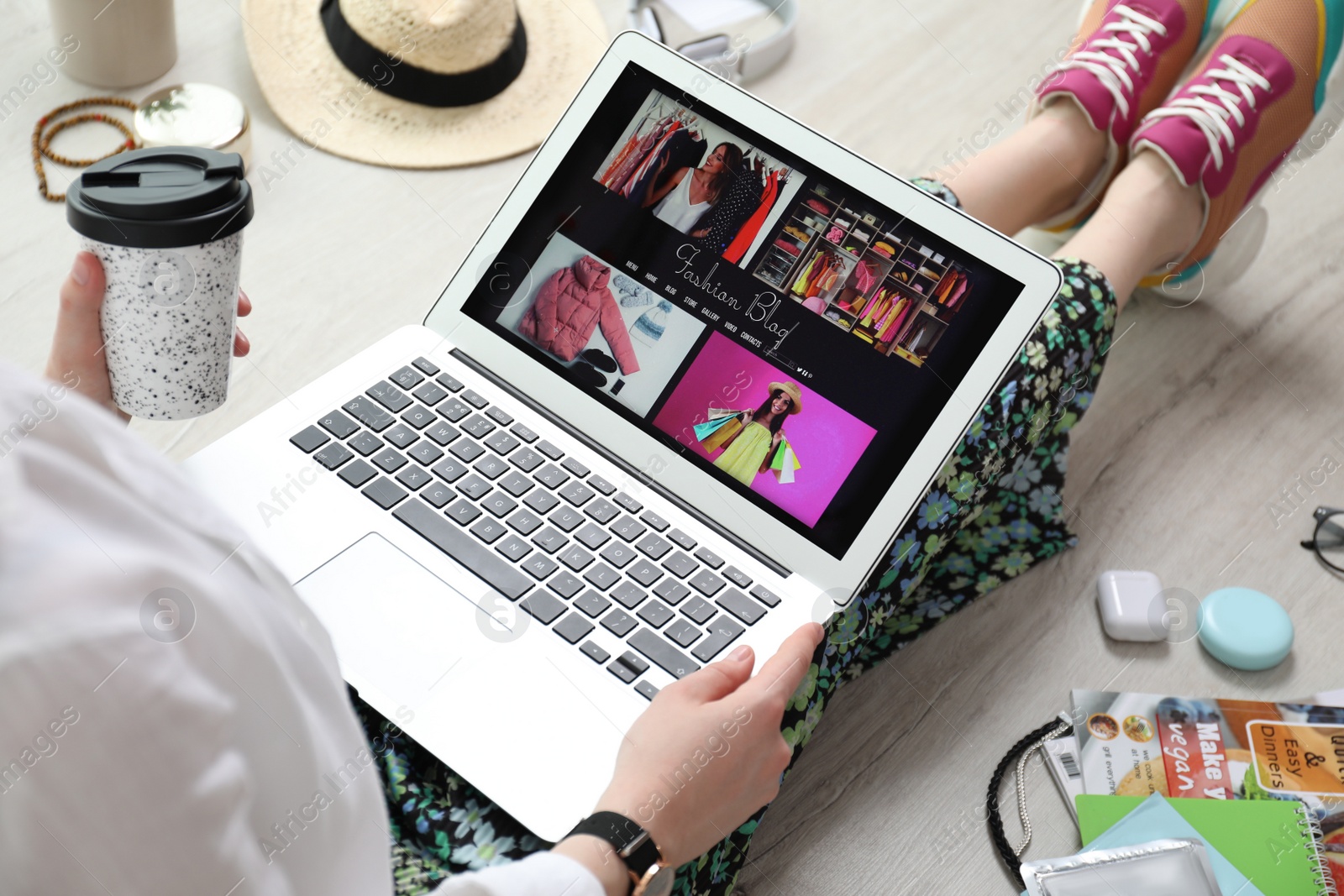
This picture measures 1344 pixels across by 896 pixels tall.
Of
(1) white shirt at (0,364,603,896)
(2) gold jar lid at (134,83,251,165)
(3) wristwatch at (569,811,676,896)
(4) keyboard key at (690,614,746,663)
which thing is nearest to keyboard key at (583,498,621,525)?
(4) keyboard key at (690,614,746,663)

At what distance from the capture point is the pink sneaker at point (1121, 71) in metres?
1.15

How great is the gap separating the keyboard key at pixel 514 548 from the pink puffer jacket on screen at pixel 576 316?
0.14 meters

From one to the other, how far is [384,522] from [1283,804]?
0.68m

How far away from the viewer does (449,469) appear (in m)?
0.73

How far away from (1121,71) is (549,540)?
85 cm

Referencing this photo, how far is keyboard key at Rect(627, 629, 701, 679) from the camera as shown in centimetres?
65

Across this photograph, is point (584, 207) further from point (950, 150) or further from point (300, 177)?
point (950, 150)

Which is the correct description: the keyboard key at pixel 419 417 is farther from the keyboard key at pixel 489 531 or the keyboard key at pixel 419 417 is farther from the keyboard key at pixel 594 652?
the keyboard key at pixel 594 652

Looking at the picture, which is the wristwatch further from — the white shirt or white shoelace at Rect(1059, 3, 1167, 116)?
white shoelace at Rect(1059, 3, 1167, 116)

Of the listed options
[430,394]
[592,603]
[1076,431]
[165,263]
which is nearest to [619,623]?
[592,603]

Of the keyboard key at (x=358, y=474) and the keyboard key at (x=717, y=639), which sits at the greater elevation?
the keyboard key at (x=717, y=639)

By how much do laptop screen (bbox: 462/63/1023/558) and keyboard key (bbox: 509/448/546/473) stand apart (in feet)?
0.19

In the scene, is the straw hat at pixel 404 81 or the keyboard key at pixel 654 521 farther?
the straw hat at pixel 404 81

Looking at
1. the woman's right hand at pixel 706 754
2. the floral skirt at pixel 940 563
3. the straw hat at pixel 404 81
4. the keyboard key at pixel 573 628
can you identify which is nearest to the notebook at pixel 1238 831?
the floral skirt at pixel 940 563
